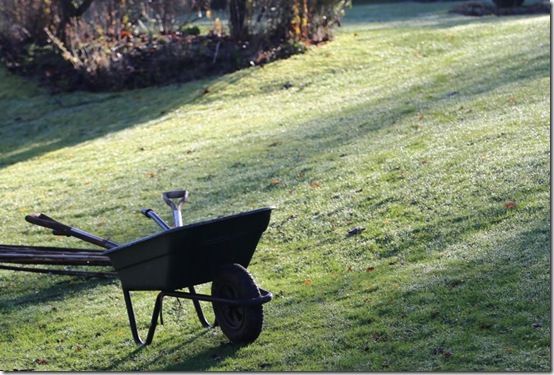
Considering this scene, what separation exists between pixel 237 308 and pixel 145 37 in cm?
1627

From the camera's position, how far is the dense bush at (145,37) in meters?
21.4

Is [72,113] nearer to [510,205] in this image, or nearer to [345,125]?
[345,125]

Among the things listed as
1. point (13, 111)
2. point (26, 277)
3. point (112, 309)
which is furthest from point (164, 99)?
point (112, 309)

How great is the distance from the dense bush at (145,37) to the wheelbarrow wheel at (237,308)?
47.5ft

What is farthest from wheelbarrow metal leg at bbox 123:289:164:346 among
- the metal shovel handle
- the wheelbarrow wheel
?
the metal shovel handle

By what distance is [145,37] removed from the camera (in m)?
22.5

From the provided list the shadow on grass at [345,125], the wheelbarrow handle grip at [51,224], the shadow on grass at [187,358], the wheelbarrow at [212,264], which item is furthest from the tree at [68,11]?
the wheelbarrow at [212,264]

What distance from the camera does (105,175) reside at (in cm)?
1460

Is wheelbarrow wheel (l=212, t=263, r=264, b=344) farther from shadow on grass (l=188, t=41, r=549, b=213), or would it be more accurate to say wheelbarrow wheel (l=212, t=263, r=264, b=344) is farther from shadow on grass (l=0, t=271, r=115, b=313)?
shadow on grass (l=188, t=41, r=549, b=213)

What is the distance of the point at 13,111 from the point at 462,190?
12.8 m

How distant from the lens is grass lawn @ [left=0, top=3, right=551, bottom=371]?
7.09 metres

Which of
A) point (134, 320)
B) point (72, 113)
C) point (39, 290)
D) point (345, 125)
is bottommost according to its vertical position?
point (72, 113)

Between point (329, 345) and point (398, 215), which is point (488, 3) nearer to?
point (398, 215)

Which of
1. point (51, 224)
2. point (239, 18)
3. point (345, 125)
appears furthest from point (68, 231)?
point (239, 18)
